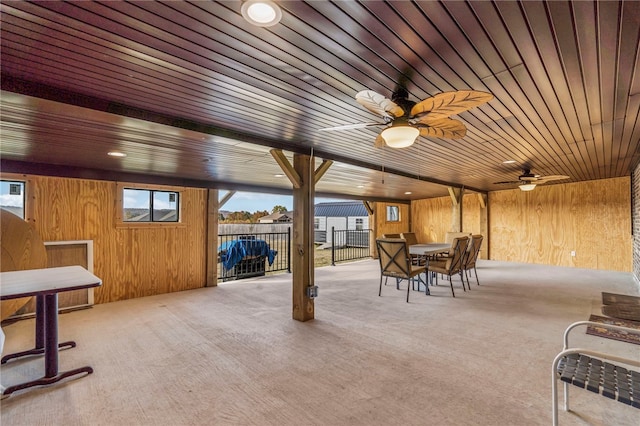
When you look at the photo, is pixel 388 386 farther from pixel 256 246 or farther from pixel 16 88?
pixel 256 246

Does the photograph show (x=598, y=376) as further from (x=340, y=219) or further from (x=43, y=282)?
(x=340, y=219)

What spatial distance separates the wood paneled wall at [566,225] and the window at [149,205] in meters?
8.88

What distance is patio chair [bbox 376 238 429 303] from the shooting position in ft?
14.7

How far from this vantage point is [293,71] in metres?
1.82

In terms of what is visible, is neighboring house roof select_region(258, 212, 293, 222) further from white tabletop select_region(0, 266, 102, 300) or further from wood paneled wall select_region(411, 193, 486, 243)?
white tabletop select_region(0, 266, 102, 300)

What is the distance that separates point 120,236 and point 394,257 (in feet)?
14.8

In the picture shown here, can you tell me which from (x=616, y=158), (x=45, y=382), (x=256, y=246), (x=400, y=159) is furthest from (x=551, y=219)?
(x=45, y=382)

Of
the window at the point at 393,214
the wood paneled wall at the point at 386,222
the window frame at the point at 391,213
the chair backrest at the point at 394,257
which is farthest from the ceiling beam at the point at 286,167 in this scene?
the window at the point at 393,214

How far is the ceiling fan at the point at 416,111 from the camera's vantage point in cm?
171

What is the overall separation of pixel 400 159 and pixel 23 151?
4.90 metres

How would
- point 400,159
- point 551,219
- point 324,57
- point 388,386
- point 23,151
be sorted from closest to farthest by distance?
point 324,57 → point 388,386 → point 23,151 → point 400,159 → point 551,219

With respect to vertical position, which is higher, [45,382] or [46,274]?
[46,274]

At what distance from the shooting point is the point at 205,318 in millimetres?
3803

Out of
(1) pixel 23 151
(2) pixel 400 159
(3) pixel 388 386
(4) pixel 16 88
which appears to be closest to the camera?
(4) pixel 16 88
